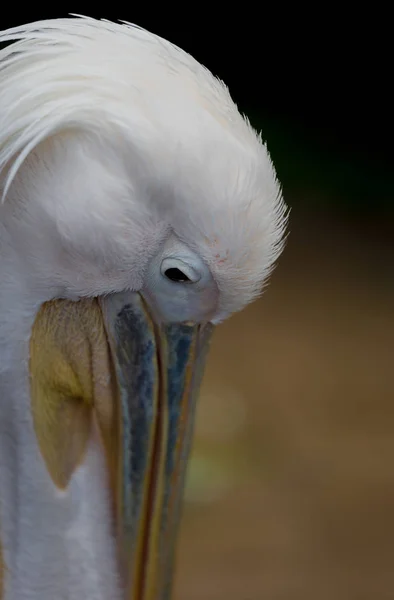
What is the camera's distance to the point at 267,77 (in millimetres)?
6902

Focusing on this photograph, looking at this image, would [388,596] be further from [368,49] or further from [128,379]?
[368,49]

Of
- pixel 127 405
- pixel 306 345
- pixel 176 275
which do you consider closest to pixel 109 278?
pixel 176 275

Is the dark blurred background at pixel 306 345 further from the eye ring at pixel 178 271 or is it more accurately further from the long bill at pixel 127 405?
the eye ring at pixel 178 271

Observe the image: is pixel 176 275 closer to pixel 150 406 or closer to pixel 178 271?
pixel 178 271

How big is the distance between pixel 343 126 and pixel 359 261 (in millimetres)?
1307

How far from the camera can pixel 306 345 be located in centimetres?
512

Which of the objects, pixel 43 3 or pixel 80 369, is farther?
pixel 43 3

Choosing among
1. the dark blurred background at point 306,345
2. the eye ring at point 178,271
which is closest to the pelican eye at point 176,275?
the eye ring at point 178,271

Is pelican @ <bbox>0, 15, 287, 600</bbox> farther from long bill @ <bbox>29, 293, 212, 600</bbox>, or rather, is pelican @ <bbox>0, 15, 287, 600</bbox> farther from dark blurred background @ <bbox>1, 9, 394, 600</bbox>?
dark blurred background @ <bbox>1, 9, 394, 600</bbox>

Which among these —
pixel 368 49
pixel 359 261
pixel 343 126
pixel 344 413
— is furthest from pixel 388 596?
pixel 368 49

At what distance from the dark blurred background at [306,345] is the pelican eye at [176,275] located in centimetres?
242

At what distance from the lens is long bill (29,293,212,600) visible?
1.79 metres

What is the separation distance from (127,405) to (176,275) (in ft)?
0.88

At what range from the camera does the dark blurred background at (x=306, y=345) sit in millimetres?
4047
